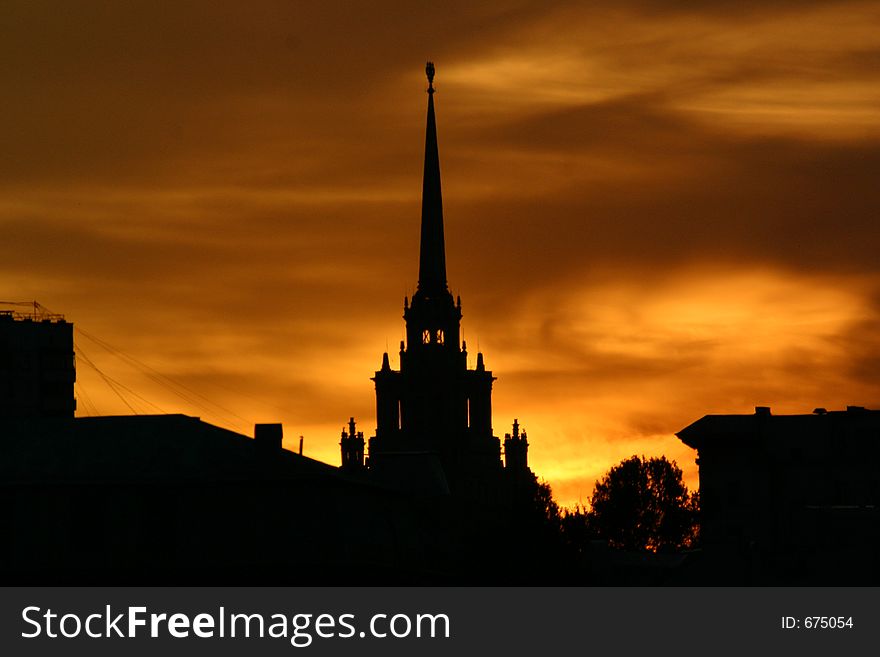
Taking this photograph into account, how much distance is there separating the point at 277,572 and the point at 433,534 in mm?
29077

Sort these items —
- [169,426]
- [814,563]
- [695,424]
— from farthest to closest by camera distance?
1. [695,424]
2. [814,563]
3. [169,426]

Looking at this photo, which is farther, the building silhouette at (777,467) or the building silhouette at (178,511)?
the building silhouette at (777,467)

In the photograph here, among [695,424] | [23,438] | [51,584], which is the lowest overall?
[51,584]

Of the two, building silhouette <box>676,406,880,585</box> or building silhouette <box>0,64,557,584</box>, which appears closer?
building silhouette <box>0,64,557,584</box>

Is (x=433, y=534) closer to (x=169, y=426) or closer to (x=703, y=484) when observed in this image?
(x=169, y=426)

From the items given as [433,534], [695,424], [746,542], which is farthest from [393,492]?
[695,424]

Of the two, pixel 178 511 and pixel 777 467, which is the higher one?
pixel 777 467

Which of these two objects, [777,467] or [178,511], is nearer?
[178,511]

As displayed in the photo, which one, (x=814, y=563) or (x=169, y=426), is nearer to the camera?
(x=169, y=426)

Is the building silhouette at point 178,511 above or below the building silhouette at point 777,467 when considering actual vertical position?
below

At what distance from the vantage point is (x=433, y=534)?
486ft

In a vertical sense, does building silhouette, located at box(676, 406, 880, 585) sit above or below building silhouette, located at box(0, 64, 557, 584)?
above

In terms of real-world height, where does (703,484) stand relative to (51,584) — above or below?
above

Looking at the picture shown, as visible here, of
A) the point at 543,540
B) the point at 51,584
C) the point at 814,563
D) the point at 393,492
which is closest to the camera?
the point at 51,584
